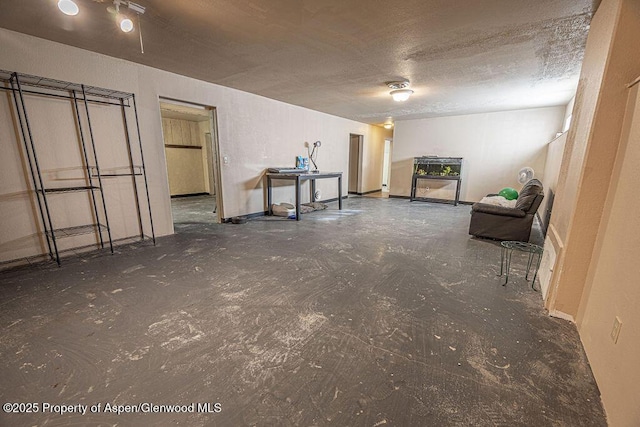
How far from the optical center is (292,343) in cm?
156

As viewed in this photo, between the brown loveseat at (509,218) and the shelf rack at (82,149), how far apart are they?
4528mm

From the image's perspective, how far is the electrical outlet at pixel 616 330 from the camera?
3.92 feet

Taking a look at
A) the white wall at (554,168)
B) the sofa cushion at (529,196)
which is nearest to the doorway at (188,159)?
the sofa cushion at (529,196)

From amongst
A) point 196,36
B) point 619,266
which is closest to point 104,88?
point 196,36

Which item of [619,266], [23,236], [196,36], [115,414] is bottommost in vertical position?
[115,414]

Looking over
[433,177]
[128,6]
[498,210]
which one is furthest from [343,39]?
[433,177]

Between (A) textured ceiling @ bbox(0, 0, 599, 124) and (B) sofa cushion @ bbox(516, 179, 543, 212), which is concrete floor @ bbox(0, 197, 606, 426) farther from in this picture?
(A) textured ceiling @ bbox(0, 0, 599, 124)

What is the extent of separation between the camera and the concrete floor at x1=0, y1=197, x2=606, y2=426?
1.16 metres

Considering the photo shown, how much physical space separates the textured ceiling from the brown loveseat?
1585mm

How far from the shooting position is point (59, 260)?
2691 millimetres

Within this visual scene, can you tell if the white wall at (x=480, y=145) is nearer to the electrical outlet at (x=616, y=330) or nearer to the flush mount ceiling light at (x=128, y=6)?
the electrical outlet at (x=616, y=330)

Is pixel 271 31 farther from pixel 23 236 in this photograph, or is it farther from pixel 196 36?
pixel 23 236

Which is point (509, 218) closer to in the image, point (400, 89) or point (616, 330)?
point (400, 89)

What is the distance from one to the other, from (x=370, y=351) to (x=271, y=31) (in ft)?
8.69
